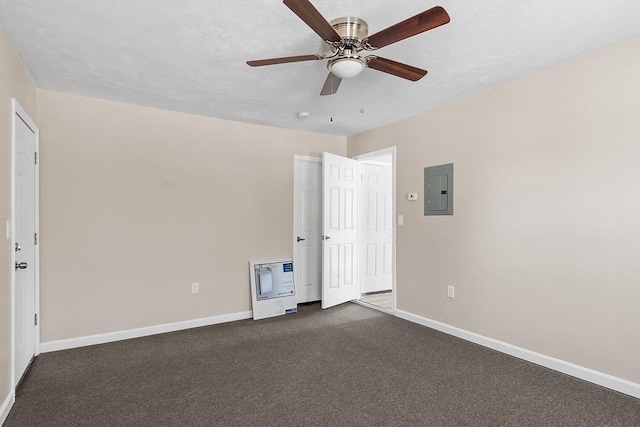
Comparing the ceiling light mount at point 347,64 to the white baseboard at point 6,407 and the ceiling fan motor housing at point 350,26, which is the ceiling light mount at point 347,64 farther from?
the white baseboard at point 6,407

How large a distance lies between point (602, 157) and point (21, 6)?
3.85 m

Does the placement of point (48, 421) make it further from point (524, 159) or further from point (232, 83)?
point (524, 159)

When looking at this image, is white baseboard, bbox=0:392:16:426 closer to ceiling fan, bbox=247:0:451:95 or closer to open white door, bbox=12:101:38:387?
open white door, bbox=12:101:38:387

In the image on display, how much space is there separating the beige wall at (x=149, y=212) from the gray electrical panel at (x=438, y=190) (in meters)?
1.76

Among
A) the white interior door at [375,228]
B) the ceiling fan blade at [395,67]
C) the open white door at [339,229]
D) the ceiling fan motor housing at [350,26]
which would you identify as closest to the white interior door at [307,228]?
the open white door at [339,229]

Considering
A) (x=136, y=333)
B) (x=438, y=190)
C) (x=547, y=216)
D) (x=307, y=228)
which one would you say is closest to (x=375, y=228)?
(x=307, y=228)

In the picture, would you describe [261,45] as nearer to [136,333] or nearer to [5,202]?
[5,202]

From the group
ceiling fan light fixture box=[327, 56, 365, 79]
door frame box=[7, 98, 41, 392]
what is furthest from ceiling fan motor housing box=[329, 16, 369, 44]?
door frame box=[7, 98, 41, 392]

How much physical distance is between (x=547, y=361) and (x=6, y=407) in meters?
3.85

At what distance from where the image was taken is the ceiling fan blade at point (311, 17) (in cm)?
154

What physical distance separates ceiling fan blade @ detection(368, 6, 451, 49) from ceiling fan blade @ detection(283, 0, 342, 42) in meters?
0.23

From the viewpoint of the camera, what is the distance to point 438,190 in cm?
381

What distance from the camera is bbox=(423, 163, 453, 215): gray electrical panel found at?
3.70 m

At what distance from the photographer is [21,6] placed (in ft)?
6.47
